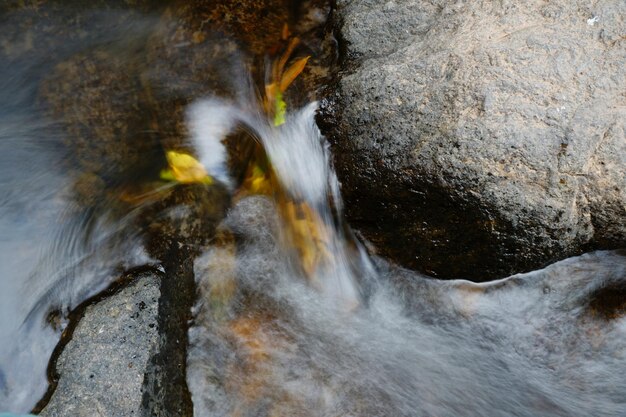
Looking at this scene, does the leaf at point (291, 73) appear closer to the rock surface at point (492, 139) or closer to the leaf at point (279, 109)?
the leaf at point (279, 109)

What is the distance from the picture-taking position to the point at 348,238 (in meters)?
3.30

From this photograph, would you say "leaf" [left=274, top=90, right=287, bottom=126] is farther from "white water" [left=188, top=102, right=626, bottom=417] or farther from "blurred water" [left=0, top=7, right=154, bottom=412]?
"blurred water" [left=0, top=7, right=154, bottom=412]

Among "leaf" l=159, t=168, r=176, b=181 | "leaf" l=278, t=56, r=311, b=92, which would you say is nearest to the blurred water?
"leaf" l=159, t=168, r=176, b=181

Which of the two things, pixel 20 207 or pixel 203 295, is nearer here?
pixel 203 295

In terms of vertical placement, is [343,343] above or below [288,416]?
above

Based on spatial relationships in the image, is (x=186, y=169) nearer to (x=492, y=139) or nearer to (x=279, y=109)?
(x=279, y=109)

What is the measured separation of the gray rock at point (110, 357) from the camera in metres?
2.72

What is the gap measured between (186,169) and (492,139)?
197 centimetres

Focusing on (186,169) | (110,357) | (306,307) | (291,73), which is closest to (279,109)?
(291,73)

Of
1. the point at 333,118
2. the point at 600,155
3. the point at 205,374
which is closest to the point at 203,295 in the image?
the point at 205,374

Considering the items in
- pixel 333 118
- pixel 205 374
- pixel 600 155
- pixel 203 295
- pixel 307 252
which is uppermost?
pixel 333 118

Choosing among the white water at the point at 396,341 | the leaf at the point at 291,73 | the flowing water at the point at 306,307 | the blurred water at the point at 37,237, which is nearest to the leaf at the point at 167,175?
the flowing water at the point at 306,307

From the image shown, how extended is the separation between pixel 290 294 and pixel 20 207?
5.99ft

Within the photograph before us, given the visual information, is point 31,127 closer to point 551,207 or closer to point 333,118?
point 333,118
